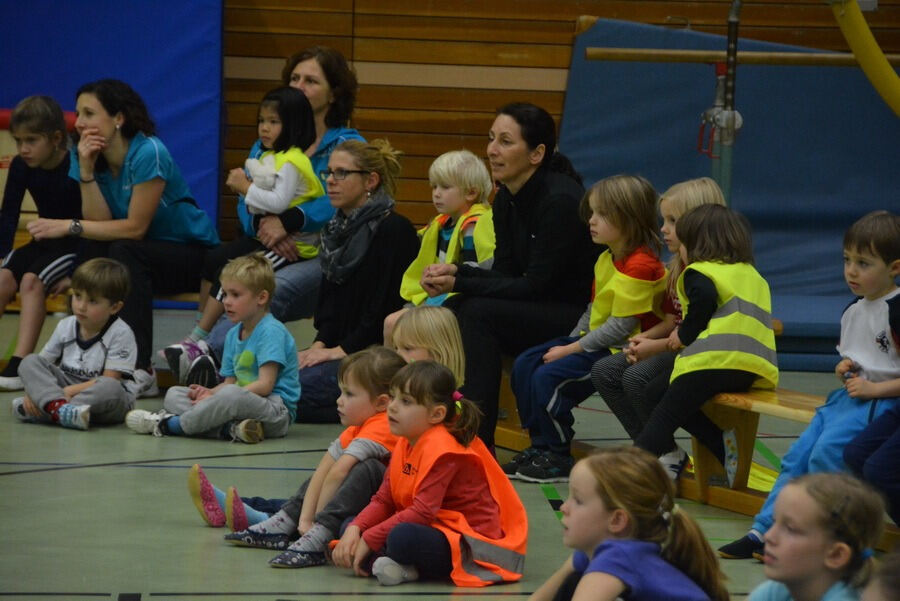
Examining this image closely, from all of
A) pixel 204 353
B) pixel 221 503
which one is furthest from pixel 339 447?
pixel 204 353

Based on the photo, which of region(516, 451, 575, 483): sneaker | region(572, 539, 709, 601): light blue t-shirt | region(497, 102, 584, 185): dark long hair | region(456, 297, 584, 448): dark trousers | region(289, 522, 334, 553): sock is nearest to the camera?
region(572, 539, 709, 601): light blue t-shirt

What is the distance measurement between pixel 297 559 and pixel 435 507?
415mm

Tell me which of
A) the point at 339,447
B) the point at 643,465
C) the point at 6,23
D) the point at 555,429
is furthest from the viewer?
the point at 6,23

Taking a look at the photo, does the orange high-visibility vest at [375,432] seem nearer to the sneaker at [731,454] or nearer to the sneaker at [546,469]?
the sneaker at [546,469]

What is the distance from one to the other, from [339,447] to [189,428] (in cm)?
164

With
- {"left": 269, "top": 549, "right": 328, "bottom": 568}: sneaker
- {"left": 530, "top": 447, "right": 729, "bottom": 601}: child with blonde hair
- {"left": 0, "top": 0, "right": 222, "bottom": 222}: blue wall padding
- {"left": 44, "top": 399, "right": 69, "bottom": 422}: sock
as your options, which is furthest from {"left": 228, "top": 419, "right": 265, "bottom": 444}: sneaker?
{"left": 0, "top": 0, "right": 222, "bottom": 222}: blue wall padding

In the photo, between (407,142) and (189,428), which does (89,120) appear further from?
(407,142)

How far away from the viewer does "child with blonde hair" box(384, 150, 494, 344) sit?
5.38 metres

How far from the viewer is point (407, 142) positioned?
936 cm

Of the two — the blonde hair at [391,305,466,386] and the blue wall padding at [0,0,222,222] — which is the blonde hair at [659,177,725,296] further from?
the blue wall padding at [0,0,222,222]

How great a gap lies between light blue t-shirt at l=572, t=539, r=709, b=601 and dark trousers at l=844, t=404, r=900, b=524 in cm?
127

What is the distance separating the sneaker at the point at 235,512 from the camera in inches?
151

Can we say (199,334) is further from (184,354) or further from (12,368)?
(12,368)

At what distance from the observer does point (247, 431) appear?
5152mm
